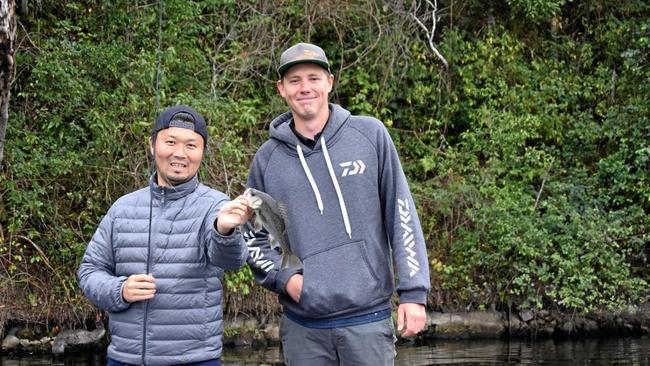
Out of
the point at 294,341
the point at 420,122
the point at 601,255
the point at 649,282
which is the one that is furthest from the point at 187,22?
the point at 294,341

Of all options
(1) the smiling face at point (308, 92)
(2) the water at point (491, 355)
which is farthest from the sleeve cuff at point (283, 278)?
(2) the water at point (491, 355)

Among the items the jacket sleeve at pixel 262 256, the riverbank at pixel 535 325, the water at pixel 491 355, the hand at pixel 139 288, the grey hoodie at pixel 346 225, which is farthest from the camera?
the riverbank at pixel 535 325

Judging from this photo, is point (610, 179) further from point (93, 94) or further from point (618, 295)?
point (93, 94)

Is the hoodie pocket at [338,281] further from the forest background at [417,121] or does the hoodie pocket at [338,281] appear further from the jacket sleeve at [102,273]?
the forest background at [417,121]

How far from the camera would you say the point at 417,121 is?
12.7 metres

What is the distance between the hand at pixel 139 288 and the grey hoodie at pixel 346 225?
0.54 metres

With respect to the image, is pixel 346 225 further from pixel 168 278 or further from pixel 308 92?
pixel 168 278

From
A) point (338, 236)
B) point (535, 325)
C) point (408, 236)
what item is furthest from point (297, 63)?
point (535, 325)

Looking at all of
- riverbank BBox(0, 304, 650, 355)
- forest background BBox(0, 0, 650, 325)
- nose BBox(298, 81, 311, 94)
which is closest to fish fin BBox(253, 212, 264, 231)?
nose BBox(298, 81, 311, 94)

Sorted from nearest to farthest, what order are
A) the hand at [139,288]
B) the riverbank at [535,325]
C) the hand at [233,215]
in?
the hand at [233,215]
the hand at [139,288]
the riverbank at [535,325]

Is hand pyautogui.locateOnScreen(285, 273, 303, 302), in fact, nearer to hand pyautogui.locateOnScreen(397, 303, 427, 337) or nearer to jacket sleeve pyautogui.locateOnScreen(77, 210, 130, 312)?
hand pyautogui.locateOnScreen(397, 303, 427, 337)

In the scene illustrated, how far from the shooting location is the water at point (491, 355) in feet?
30.5

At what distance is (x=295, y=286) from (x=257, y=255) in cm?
26

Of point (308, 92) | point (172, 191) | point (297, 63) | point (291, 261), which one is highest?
point (297, 63)
